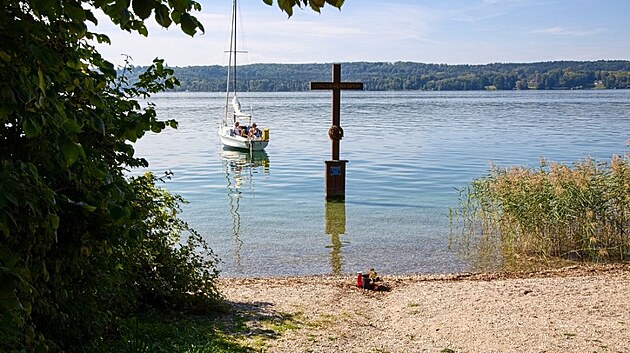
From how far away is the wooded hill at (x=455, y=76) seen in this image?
139875mm

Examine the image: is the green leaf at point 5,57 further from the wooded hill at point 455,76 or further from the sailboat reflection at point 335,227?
the wooded hill at point 455,76

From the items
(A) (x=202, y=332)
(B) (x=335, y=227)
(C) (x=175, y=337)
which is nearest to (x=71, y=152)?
(C) (x=175, y=337)

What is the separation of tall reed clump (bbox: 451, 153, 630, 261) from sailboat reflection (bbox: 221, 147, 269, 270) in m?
4.86

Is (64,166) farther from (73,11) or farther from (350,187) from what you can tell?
(350,187)

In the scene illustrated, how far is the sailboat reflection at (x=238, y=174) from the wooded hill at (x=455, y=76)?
9340cm

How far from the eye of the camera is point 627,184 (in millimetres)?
11992

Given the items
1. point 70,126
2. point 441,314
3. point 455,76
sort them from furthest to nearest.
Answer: point 455,76
point 441,314
point 70,126

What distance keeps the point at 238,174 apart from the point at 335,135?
1250 cm

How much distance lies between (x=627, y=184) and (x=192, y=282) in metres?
7.71

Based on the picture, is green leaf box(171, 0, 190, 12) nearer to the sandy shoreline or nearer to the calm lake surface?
the sandy shoreline

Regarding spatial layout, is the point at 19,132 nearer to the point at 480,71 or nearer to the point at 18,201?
the point at 18,201

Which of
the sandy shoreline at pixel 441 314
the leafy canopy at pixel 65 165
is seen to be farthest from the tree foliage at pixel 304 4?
the sandy shoreline at pixel 441 314

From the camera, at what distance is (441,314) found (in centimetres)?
805

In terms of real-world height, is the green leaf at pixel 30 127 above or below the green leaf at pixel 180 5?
below
